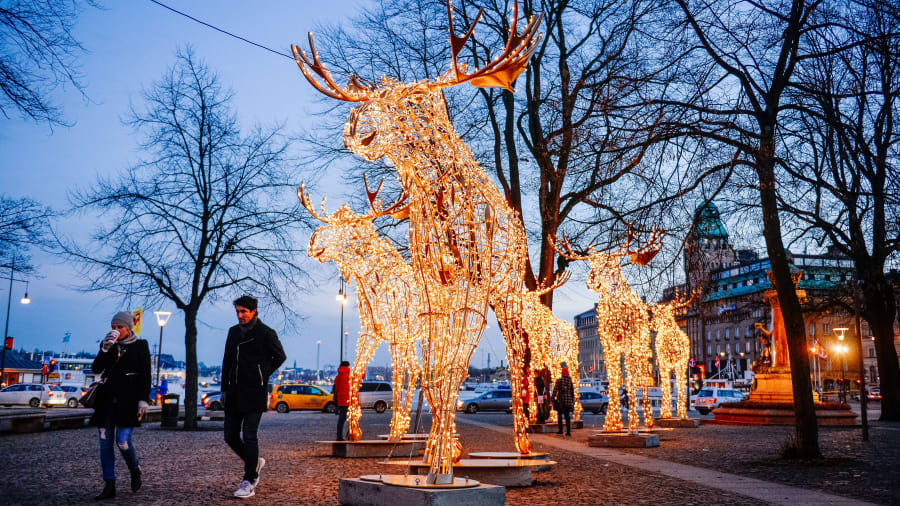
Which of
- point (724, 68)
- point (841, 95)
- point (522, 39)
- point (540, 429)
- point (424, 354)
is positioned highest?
point (724, 68)

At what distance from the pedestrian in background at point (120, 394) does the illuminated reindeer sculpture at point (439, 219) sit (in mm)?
2886

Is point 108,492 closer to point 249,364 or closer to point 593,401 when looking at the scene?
point 249,364

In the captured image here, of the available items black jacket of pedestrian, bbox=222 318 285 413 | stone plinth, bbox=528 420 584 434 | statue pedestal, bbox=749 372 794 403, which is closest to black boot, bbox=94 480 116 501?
black jacket of pedestrian, bbox=222 318 285 413

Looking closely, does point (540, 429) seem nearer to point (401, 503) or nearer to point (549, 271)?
point (549, 271)

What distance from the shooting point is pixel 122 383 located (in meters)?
7.01

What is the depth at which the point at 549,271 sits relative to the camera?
1955 cm

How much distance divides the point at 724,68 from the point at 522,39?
21.4ft

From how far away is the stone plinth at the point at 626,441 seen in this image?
43.9 feet

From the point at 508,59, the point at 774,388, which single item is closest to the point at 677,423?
the point at 774,388

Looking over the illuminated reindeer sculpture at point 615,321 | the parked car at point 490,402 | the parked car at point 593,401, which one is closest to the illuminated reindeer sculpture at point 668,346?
the illuminated reindeer sculpture at point 615,321

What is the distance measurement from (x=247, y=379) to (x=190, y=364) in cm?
1270

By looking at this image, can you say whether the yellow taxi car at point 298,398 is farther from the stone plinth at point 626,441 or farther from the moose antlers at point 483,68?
the moose antlers at point 483,68

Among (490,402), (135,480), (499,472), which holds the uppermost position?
(135,480)

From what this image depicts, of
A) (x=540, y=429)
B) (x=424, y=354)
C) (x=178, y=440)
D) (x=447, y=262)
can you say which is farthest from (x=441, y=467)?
(x=540, y=429)
